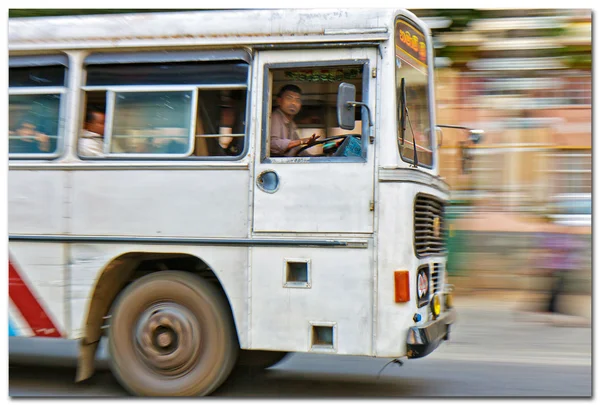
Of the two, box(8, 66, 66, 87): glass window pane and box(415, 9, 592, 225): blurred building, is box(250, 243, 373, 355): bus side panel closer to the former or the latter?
box(8, 66, 66, 87): glass window pane

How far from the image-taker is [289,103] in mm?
5625

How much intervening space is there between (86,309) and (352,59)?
249 cm

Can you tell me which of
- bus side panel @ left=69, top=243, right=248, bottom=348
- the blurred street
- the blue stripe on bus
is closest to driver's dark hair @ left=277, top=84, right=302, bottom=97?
bus side panel @ left=69, top=243, right=248, bottom=348

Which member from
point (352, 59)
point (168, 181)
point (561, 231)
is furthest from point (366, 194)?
point (561, 231)

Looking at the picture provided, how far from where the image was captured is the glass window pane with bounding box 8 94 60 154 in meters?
5.71

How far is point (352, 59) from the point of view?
17.2 feet

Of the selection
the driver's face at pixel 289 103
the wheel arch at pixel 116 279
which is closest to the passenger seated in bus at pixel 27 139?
the wheel arch at pixel 116 279

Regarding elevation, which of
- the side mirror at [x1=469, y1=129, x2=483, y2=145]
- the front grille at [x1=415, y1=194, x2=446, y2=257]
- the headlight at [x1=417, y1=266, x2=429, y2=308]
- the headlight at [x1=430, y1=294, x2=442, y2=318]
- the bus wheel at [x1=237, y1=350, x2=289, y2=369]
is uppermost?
the side mirror at [x1=469, y1=129, x2=483, y2=145]

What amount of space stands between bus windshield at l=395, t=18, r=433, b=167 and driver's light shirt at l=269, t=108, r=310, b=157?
0.71m

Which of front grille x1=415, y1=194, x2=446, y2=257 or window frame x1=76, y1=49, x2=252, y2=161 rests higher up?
window frame x1=76, y1=49, x2=252, y2=161

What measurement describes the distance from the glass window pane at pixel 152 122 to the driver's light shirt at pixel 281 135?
1.93 ft

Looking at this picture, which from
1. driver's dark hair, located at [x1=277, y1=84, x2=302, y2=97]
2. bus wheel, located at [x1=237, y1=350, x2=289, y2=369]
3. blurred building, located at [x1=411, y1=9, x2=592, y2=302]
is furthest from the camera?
blurred building, located at [x1=411, y1=9, x2=592, y2=302]

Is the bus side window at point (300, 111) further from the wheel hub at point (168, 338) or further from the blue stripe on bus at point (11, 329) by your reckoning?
the blue stripe on bus at point (11, 329)

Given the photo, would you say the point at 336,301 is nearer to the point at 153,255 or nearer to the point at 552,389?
the point at 153,255
